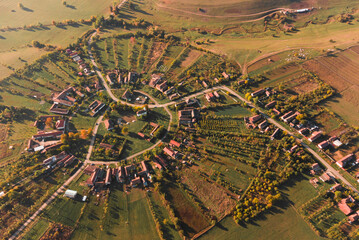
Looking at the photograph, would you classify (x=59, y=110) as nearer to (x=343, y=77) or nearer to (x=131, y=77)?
(x=131, y=77)

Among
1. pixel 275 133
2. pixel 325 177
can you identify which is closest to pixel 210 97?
pixel 275 133

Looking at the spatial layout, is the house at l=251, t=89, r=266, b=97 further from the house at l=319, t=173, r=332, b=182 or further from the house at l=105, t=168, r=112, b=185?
the house at l=105, t=168, r=112, b=185

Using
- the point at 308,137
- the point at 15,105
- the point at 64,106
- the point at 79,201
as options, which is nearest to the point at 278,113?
the point at 308,137

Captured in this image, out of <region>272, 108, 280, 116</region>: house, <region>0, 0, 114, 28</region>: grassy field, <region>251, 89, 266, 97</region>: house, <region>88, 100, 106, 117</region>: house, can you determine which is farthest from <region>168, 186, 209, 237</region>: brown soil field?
<region>0, 0, 114, 28</region>: grassy field

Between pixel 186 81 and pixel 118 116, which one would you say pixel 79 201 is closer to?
pixel 118 116

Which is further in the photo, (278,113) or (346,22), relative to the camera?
(346,22)

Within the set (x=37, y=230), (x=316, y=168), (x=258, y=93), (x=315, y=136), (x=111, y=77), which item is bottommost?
(x=37, y=230)
